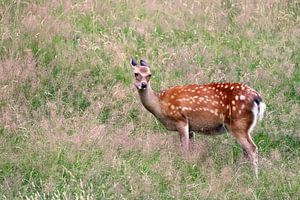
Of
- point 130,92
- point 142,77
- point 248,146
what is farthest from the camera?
point 130,92

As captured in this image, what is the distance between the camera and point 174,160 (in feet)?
28.5

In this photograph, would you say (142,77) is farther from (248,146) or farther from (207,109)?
(248,146)

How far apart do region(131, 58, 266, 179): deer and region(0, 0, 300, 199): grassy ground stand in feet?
0.71

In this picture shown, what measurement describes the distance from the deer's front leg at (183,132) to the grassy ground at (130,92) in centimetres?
15

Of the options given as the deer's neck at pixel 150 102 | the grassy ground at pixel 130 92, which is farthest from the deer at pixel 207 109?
the grassy ground at pixel 130 92

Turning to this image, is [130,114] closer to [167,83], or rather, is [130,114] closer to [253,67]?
[167,83]

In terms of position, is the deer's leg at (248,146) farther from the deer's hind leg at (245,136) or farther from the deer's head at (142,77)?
the deer's head at (142,77)

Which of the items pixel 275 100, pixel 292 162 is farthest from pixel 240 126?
pixel 275 100

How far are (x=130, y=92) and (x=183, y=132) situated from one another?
163 cm

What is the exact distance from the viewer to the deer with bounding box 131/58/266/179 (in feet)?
29.6

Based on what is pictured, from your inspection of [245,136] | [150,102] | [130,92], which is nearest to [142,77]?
[150,102]

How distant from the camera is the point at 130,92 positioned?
1070 cm

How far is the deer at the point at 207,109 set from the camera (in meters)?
9.02

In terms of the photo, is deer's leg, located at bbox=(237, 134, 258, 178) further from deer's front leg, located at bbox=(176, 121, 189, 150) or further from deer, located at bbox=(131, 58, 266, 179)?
deer's front leg, located at bbox=(176, 121, 189, 150)
